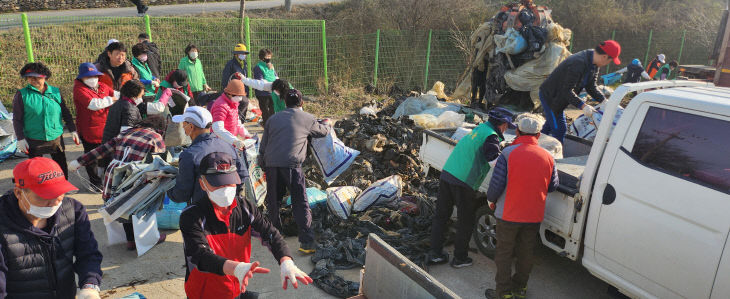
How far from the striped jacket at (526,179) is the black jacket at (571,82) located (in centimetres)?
202

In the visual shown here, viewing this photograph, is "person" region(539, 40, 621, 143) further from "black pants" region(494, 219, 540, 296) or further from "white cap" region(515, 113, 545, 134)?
"black pants" region(494, 219, 540, 296)

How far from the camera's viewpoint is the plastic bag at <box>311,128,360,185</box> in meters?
5.68

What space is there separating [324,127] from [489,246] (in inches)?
86.9

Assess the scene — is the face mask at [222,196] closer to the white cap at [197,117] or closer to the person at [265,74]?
the white cap at [197,117]

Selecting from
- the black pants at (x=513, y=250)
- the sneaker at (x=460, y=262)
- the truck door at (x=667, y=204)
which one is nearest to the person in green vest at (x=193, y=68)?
the sneaker at (x=460, y=262)

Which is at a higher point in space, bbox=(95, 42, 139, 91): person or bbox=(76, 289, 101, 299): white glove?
bbox=(95, 42, 139, 91): person

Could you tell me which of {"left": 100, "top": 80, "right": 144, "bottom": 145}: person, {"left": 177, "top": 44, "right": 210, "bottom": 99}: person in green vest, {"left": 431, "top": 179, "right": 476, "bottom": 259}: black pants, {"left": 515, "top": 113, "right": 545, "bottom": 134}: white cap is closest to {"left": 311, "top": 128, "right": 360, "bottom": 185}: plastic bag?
{"left": 431, "top": 179, "right": 476, "bottom": 259}: black pants

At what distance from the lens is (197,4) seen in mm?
21156

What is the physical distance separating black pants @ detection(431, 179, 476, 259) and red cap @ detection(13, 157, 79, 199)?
3.33 metres

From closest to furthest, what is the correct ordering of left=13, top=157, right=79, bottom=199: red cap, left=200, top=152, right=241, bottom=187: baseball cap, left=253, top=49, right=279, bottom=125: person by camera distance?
1. left=13, top=157, right=79, bottom=199: red cap
2. left=200, top=152, right=241, bottom=187: baseball cap
3. left=253, top=49, right=279, bottom=125: person

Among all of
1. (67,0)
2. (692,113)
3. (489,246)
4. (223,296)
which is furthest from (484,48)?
(67,0)

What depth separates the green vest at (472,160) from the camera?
4.45m

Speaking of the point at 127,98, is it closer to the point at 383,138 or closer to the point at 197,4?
the point at 383,138

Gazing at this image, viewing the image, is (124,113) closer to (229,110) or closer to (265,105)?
(229,110)
